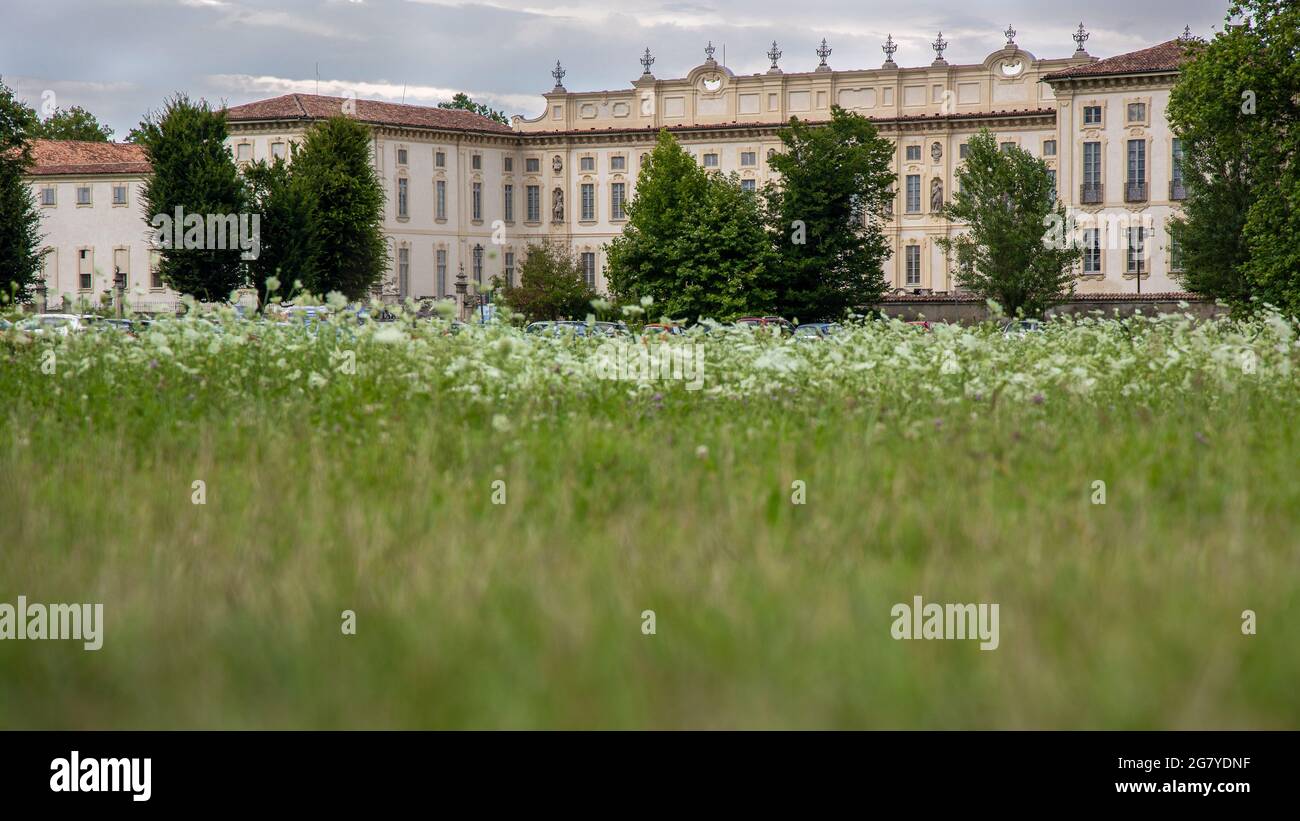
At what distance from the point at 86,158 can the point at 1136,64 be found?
63.6 metres

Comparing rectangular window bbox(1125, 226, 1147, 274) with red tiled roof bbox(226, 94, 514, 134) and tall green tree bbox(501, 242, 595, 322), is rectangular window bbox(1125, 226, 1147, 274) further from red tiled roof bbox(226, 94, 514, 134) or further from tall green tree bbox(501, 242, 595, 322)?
red tiled roof bbox(226, 94, 514, 134)

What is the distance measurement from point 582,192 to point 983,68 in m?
26.1

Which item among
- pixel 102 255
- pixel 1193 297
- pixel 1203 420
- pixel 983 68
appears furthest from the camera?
pixel 102 255

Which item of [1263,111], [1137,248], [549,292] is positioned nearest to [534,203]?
[549,292]

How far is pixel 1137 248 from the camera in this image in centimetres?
7969

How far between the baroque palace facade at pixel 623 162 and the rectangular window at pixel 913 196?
3.3 inches

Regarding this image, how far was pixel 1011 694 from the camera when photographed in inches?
189

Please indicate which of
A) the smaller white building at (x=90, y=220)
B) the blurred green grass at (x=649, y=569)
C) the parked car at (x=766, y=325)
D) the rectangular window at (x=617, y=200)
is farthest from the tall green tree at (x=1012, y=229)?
the smaller white building at (x=90, y=220)

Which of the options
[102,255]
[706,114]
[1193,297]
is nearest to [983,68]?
[706,114]

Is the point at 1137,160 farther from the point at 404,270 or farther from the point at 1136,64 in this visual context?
the point at 404,270

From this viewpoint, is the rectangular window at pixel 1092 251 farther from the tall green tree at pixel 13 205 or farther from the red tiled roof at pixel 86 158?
the red tiled roof at pixel 86 158

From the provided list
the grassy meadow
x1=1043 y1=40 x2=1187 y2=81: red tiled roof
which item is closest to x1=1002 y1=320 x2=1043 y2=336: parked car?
the grassy meadow

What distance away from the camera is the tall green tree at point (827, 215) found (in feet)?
194

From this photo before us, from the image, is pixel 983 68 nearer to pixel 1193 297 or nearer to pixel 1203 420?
pixel 1193 297
